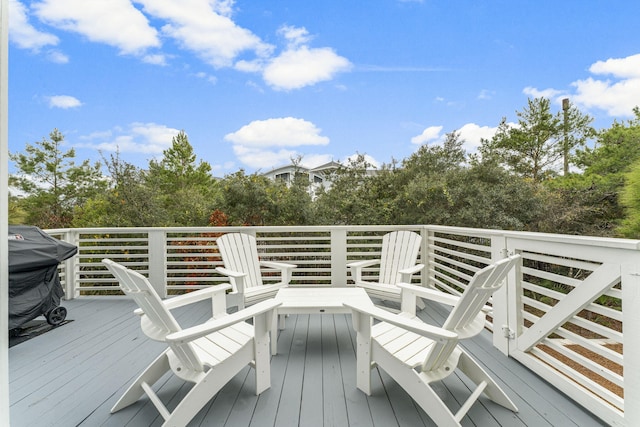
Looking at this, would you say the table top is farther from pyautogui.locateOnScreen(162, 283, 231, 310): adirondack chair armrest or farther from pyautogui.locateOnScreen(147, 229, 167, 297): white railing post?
pyautogui.locateOnScreen(147, 229, 167, 297): white railing post

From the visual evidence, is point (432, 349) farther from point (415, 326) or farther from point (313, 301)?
point (313, 301)

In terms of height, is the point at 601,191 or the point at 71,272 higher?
the point at 601,191

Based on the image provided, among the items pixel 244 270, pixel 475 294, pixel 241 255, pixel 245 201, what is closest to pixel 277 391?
pixel 475 294

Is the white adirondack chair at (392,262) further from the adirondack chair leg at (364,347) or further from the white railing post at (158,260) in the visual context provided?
the white railing post at (158,260)

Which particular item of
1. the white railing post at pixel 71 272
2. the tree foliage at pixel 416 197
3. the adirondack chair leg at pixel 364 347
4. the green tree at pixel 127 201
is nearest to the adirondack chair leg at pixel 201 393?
the adirondack chair leg at pixel 364 347

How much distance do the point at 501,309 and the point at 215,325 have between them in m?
2.21

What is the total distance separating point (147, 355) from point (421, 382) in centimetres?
220

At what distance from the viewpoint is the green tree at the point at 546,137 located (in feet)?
39.4

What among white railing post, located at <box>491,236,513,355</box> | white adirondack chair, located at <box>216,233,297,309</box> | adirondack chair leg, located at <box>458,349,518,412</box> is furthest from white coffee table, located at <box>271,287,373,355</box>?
white railing post, located at <box>491,236,513,355</box>

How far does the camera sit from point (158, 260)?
4.55 metres

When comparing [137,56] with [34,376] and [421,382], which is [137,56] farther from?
[421,382]

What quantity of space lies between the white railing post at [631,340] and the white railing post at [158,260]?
15.0 ft

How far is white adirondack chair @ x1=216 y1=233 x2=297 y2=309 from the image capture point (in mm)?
3174

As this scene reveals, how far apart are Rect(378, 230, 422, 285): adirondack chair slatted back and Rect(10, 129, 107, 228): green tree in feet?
46.5
